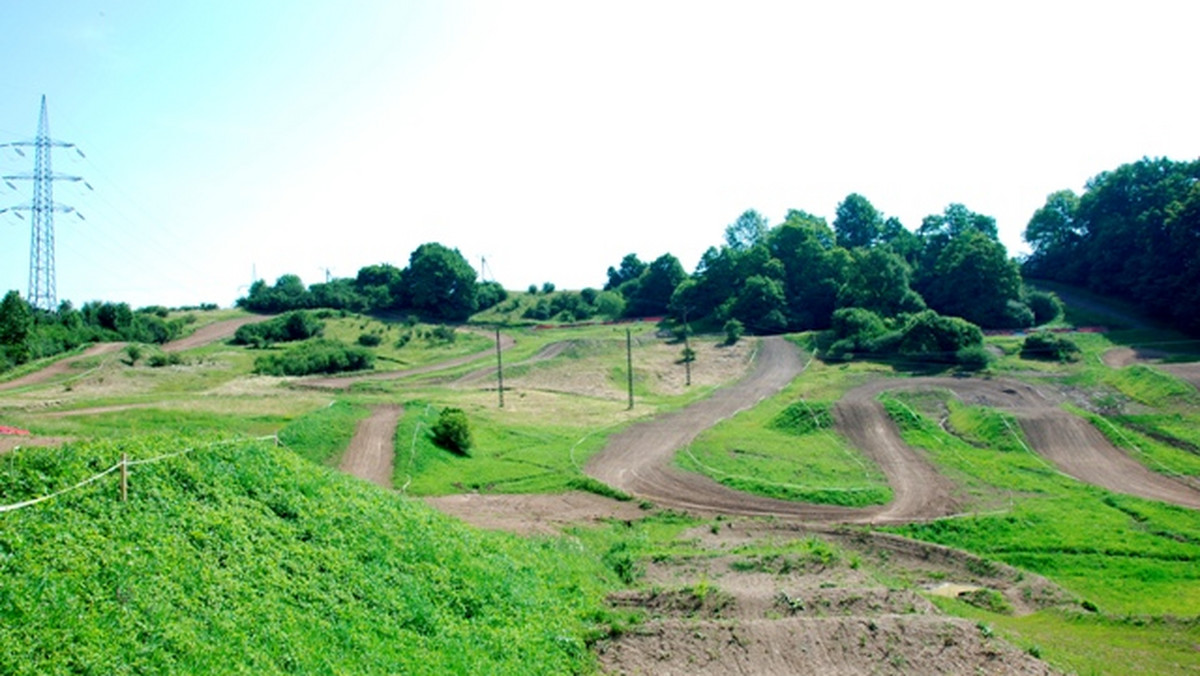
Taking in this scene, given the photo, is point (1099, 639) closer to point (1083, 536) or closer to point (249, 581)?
point (1083, 536)

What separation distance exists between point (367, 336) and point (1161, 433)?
68.5m

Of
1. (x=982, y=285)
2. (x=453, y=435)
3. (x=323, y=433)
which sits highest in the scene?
(x=982, y=285)

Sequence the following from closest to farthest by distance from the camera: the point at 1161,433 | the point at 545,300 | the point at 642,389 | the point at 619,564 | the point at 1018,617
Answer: the point at 1018,617, the point at 619,564, the point at 1161,433, the point at 642,389, the point at 545,300

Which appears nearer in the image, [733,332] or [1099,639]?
[1099,639]

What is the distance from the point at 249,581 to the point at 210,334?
261 feet

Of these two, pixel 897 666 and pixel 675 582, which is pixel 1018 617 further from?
pixel 675 582

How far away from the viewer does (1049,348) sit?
6869cm

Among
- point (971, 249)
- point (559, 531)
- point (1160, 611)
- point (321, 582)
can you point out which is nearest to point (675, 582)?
point (559, 531)

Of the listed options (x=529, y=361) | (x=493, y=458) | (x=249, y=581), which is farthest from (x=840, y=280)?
(x=249, y=581)

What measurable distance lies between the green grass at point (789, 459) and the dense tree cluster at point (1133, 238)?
4846 centimetres

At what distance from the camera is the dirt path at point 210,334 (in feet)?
260

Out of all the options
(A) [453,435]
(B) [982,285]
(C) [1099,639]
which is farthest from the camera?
(B) [982,285]

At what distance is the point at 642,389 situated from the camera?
225 feet

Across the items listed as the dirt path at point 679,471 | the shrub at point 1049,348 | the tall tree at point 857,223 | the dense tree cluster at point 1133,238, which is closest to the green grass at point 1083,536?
the dirt path at point 679,471
